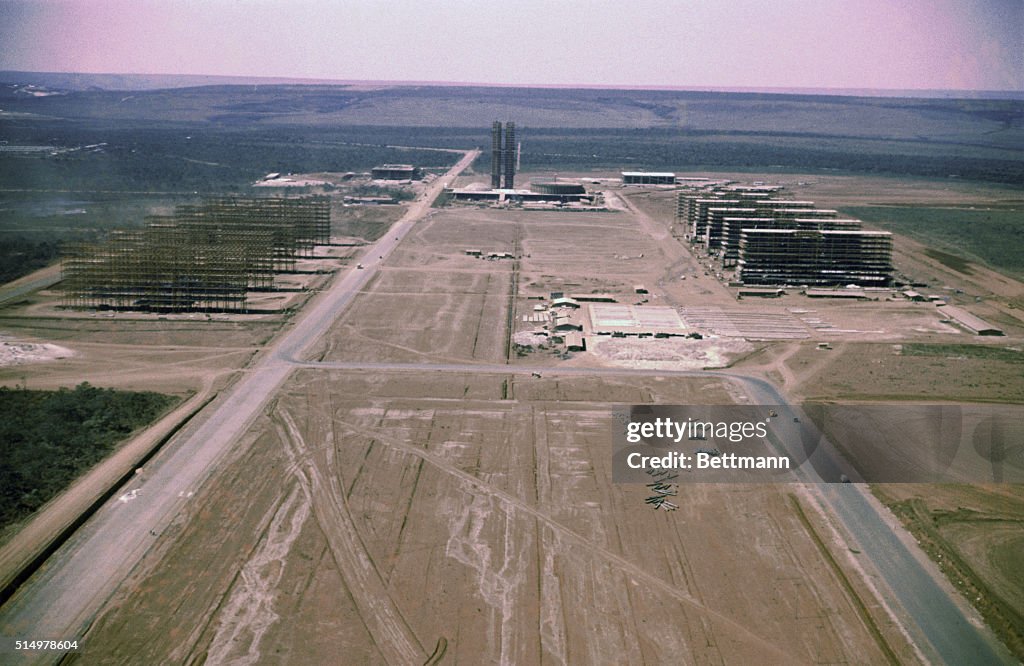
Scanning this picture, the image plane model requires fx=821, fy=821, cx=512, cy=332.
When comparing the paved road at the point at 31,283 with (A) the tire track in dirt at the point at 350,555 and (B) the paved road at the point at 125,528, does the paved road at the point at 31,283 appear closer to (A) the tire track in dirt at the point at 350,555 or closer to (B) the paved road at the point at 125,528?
(B) the paved road at the point at 125,528

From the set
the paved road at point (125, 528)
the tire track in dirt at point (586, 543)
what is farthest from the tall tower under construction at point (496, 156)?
the tire track in dirt at point (586, 543)

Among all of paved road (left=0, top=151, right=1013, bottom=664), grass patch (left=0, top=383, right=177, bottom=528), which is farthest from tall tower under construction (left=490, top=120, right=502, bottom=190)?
grass patch (left=0, top=383, right=177, bottom=528)

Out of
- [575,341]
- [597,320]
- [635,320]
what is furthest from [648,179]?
[575,341]

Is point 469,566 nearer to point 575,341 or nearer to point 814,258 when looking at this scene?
point 575,341

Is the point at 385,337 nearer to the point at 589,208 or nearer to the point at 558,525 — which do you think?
the point at 558,525

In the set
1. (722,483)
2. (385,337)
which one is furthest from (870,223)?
(722,483)

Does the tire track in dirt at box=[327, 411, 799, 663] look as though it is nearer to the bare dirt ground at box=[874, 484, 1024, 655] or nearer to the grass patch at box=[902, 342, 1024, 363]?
the bare dirt ground at box=[874, 484, 1024, 655]

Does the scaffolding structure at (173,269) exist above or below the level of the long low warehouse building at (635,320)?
above
